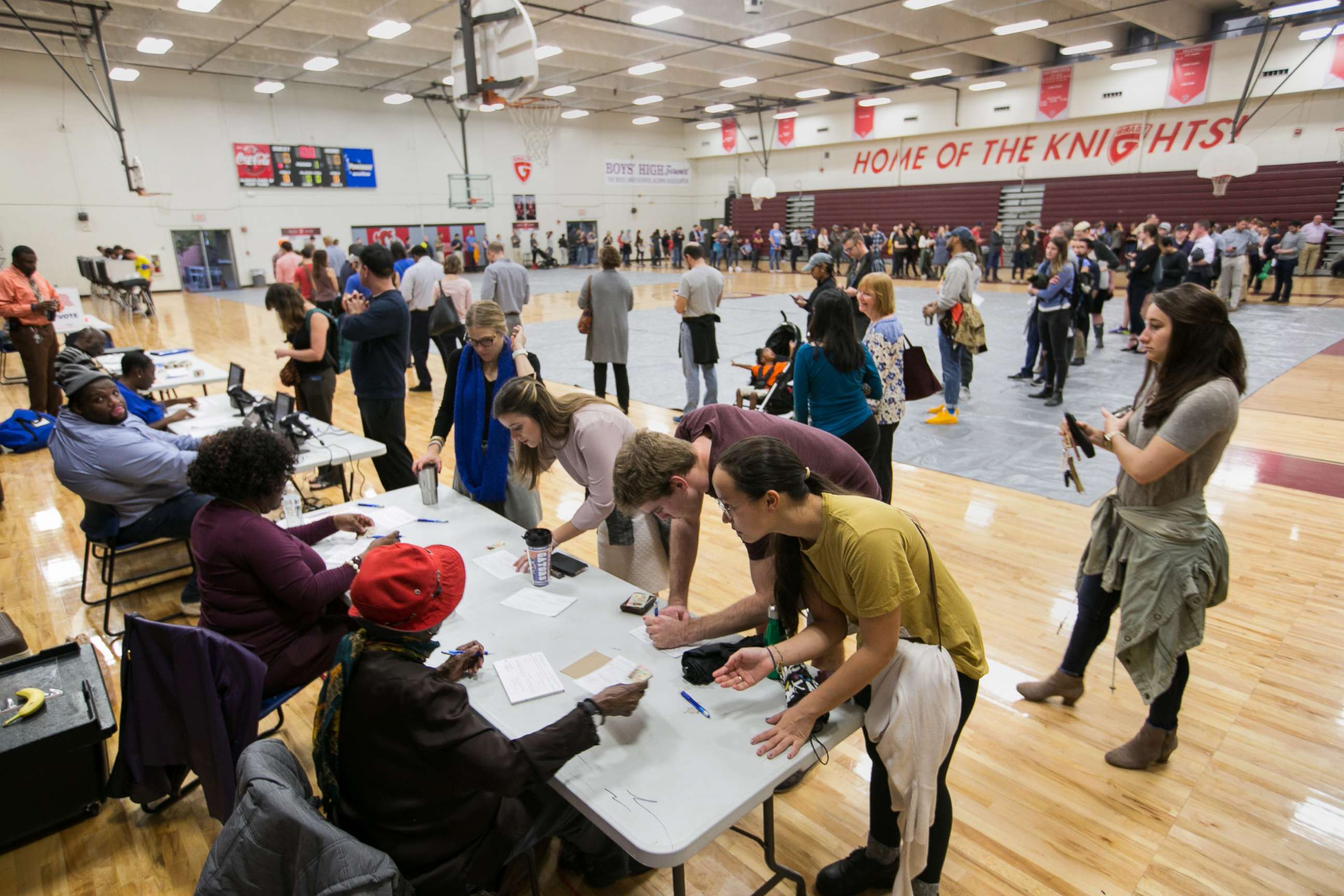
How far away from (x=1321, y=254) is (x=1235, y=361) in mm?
18274

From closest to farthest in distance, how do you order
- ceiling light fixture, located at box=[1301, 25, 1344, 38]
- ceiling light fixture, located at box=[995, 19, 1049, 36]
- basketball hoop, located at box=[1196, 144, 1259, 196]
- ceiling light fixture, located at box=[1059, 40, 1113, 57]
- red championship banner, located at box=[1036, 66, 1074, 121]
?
basketball hoop, located at box=[1196, 144, 1259, 196] → ceiling light fixture, located at box=[995, 19, 1049, 36] → ceiling light fixture, located at box=[1301, 25, 1344, 38] → ceiling light fixture, located at box=[1059, 40, 1113, 57] → red championship banner, located at box=[1036, 66, 1074, 121]

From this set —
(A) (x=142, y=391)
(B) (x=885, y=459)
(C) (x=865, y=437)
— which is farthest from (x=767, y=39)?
(A) (x=142, y=391)

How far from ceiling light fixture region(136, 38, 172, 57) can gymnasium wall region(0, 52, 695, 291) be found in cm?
373

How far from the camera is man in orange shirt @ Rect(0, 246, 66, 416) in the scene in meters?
6.30

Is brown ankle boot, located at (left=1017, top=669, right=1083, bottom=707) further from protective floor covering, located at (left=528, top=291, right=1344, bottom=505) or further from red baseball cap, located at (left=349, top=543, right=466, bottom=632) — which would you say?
red baseball cap, located at (left=349, top=543, right=466, bottom=632)

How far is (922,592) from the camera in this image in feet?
5.28

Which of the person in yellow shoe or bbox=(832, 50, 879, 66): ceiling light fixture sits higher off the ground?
bbox=(832, 50, 879, 66): ceiling light fixture

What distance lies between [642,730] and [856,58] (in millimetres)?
16652

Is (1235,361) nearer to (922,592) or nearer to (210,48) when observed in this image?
(922,592)

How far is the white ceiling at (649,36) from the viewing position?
11.7 m

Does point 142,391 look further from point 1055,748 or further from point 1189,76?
point 1189,76

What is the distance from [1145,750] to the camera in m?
2.44

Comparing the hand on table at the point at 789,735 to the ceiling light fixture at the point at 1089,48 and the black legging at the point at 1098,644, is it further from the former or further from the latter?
the ceiling light fixture at the point at 1089,48

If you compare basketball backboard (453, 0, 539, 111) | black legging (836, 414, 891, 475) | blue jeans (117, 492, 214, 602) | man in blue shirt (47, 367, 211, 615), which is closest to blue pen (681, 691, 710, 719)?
black legging (836, 414, 891, 475)
